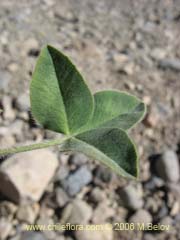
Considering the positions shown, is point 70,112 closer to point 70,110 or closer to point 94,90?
point 70,110

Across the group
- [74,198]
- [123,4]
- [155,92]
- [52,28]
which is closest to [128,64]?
[155,92]

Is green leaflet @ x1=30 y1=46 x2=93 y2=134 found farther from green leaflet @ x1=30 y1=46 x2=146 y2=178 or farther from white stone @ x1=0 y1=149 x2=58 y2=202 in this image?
white stone @ x1=0 y1=149 x2=58 y2=202

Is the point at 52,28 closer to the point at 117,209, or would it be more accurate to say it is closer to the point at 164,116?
the point at 164,116

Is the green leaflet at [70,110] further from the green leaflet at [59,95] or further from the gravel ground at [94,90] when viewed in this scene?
the gravel ground at [94,90]

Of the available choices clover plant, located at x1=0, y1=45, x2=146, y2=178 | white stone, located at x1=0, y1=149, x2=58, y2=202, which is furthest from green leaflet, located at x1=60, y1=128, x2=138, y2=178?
white stone, located at x1=0, y1=149, x2=58, y2=202

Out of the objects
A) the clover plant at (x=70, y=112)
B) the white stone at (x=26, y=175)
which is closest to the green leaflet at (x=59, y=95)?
the clover plant at (x=70, y=112)

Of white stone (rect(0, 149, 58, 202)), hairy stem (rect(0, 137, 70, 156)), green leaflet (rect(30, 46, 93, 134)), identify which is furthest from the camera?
white stone (rect(0, 149, 58, 202))

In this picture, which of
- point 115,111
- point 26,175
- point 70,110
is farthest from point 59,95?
point 26,175

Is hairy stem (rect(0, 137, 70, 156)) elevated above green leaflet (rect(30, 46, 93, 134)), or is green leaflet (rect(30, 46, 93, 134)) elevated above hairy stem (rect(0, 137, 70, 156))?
green leaflet (rect(30, 46, 93, 134))
